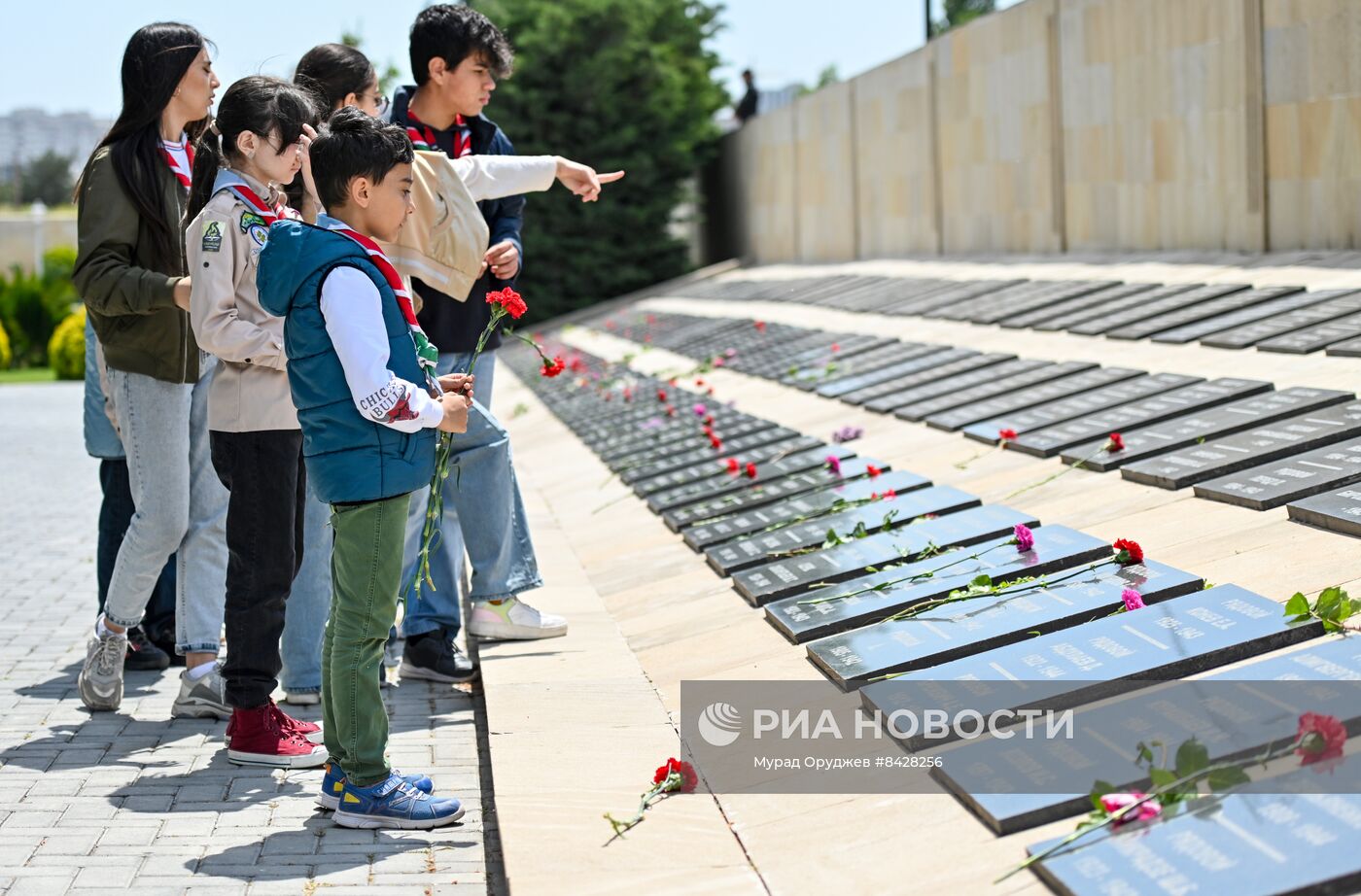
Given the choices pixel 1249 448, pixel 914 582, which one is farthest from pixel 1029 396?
pixel 914 582

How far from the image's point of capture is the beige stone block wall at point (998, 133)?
1341cm

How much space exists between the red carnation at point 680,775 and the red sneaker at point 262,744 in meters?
1.19

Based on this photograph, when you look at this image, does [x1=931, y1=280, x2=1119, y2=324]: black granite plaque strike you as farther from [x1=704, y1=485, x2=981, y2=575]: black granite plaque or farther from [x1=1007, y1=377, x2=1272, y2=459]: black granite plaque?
[x1=704, y1=485, x2=981, y2=575]: black granite plaque

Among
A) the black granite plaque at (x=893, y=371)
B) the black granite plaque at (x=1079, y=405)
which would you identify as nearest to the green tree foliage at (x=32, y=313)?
the black granite plaque at (x=893, y=371)

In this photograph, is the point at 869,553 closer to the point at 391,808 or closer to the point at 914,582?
the point at 914,582

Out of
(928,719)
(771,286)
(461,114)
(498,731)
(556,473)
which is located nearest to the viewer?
(928,719)

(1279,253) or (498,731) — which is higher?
(1279,253)

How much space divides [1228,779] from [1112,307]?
6.09 meters

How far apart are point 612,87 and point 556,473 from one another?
Result: 19191mm

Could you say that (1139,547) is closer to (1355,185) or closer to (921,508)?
(921,508)

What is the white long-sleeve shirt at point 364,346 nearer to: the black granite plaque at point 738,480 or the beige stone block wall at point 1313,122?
the black granite plaque at point 738,480

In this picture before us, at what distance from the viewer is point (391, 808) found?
134 inches

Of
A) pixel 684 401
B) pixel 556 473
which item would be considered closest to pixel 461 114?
pixel 556 473

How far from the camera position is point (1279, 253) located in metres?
9.55
